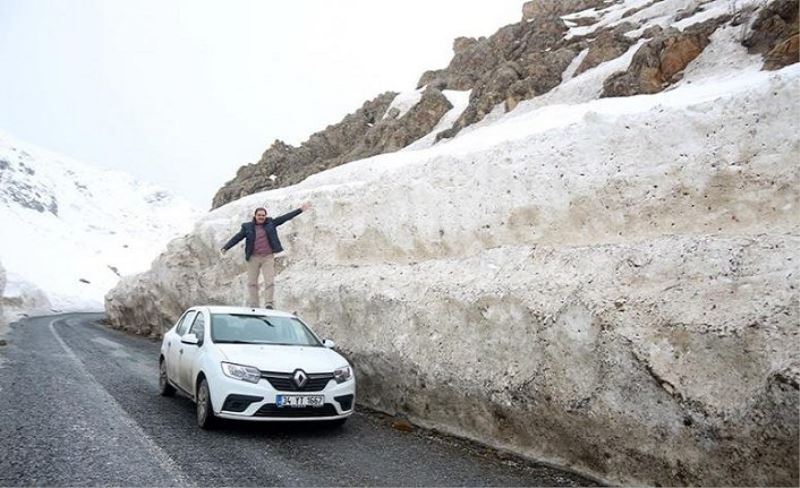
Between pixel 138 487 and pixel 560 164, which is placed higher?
pixel 560 164

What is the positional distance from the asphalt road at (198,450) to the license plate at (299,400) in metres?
0.45

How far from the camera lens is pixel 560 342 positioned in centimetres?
655

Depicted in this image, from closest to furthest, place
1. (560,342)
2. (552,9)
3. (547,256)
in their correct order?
(560,342) < (547,256) < (552,9)

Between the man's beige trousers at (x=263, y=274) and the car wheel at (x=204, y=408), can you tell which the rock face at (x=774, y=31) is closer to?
the man's beige trousers at (x=263, y=274)

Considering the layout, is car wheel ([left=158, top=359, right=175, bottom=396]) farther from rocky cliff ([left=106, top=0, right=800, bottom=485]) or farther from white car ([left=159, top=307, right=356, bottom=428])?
rocky cliff ([left=106, top=0, right=800, bottom=485])

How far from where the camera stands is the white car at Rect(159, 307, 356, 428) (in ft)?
21.7

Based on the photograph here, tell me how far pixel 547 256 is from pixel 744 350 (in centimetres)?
321

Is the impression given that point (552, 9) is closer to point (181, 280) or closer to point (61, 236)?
point (181, 280)

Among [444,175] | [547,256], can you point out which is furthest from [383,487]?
[444,175]

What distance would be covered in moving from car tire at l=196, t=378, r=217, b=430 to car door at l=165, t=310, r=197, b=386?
1.27 meters

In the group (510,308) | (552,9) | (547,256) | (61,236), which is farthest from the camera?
(61,236)

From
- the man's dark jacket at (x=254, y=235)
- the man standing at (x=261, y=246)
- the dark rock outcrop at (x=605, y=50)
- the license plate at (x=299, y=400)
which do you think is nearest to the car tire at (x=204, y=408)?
the license plate at (x=299, y=400)

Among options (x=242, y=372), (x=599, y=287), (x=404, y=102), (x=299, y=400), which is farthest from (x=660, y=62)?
(x=242, y=372)

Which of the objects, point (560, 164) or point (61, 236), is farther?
point (61, 236)
